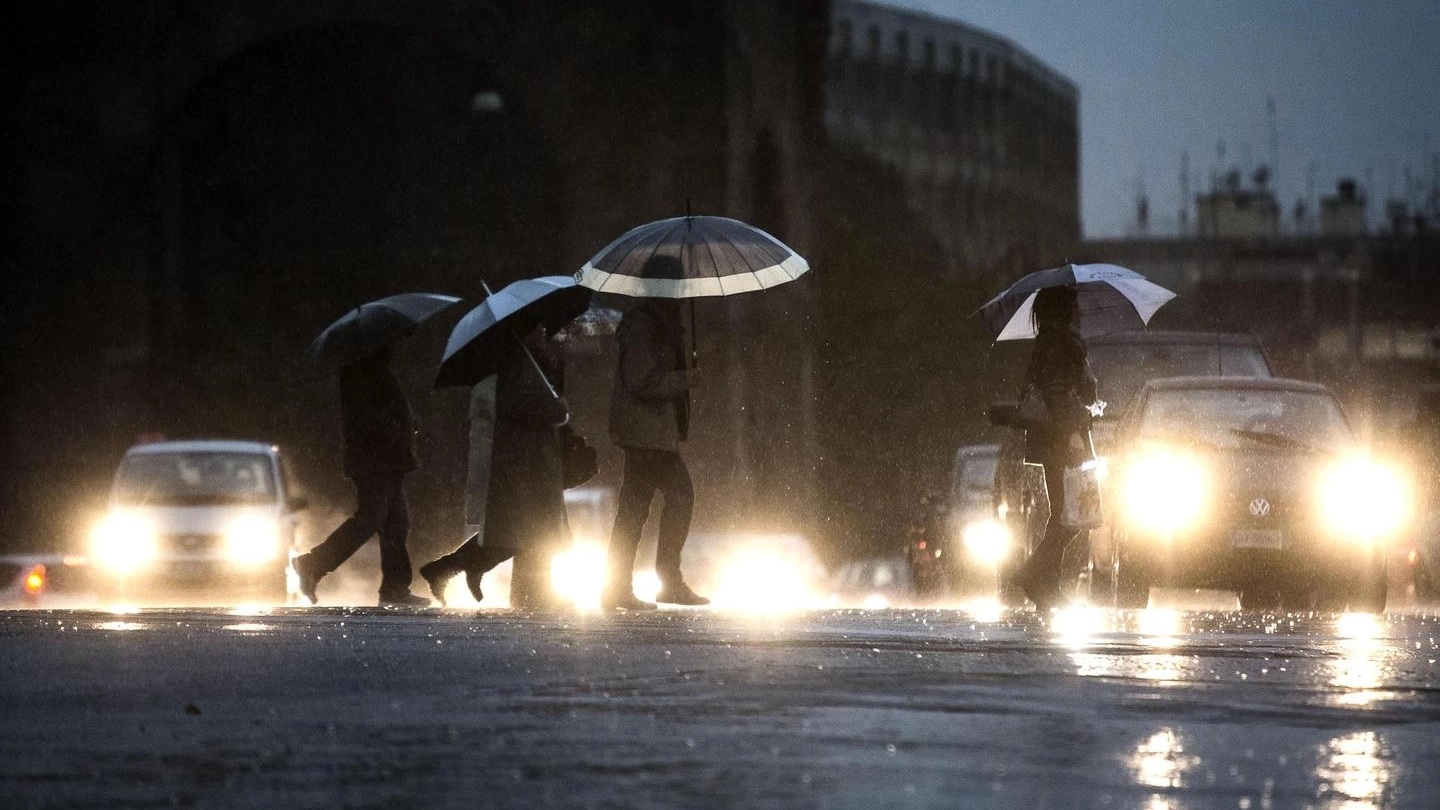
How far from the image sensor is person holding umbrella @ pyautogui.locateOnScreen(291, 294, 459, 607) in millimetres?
16344

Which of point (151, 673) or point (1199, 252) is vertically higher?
point (1199, 252)

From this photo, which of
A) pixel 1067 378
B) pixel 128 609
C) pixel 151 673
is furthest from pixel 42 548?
pixel 151 673

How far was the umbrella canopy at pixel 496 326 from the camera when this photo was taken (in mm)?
13719

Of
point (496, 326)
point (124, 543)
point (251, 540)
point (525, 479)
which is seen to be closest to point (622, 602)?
point (525, 479)

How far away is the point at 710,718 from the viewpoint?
706cm

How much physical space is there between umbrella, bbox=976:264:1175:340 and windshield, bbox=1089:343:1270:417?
17.7ft

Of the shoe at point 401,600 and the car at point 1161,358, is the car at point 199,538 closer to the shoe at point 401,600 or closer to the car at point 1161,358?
the car at point 1161,358

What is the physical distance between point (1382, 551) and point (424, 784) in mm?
11665

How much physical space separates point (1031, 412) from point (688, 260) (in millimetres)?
2081

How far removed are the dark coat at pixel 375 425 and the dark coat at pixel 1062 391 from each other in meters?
4.44

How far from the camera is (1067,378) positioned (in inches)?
533

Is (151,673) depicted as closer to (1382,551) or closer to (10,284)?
(1382,551)

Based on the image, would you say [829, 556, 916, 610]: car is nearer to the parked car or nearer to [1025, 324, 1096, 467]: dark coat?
the parked car

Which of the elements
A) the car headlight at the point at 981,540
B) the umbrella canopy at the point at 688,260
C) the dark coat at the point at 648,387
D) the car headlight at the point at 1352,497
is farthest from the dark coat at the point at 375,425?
the car headlight at the point at 981,540
